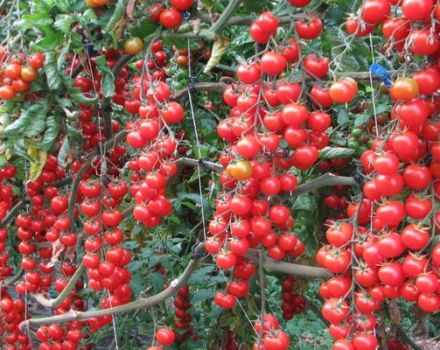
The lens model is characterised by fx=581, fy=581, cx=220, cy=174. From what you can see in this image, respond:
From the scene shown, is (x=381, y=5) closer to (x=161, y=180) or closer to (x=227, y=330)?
(x=161, y=180)

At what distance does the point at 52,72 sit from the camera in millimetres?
1211

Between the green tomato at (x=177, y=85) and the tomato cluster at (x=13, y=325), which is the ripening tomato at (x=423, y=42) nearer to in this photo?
the green tomato at (x=177, y=85)

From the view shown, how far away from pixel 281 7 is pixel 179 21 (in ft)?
0.71

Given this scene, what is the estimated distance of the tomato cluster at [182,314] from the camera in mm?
1943

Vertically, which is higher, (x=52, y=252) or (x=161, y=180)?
(x=161, y=180)

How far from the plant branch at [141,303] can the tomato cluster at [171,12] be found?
1.52 feet

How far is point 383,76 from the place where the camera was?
964 millimetres

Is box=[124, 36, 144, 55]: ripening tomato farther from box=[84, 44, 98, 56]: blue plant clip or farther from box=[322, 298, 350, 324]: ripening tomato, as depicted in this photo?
box=[322, 298, 350, 324]: ripening tomato

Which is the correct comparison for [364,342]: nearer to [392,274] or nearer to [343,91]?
[392,274]

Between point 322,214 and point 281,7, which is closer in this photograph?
point 281,7

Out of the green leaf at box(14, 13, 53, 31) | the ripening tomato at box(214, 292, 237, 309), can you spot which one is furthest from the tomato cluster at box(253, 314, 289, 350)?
the green leaf at box(14, 13, 53, 31)

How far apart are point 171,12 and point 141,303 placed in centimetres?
66

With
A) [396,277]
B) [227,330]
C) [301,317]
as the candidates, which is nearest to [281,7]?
[396,277]

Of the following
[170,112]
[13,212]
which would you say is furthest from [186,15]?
[13,212]
